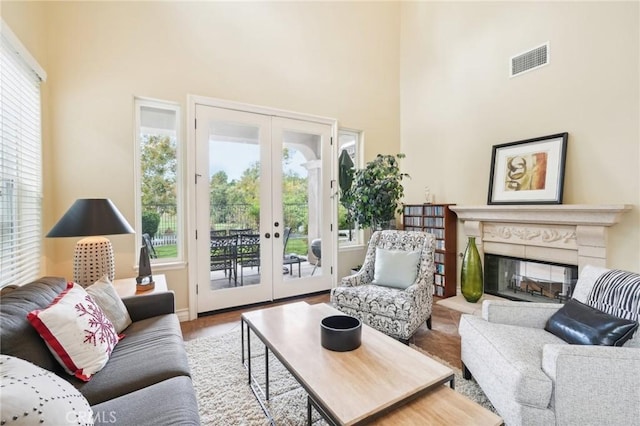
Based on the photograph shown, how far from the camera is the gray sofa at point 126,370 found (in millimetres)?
1111

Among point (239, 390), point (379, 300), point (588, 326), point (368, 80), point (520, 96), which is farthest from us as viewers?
point (368, 80)

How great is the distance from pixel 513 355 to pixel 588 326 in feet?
1.54

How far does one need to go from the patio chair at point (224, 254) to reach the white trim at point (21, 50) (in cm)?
203

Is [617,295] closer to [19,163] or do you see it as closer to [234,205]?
[234,205]

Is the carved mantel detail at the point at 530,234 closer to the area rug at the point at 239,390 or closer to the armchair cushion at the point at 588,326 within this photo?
the armchair cushion at the point at 588,326

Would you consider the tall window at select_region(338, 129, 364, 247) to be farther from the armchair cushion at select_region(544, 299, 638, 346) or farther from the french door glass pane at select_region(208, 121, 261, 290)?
the armchair cushion at select_region(544, 299, 638, 346)

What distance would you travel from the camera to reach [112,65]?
285 cm

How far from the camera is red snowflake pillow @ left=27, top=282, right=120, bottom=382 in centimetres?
Result: 128

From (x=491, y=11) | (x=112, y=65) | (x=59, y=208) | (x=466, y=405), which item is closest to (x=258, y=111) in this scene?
(x=112, y=65)

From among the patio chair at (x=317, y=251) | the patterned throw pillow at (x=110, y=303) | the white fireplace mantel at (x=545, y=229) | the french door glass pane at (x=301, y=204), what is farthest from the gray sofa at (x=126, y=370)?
the white fireplace mantel at (x=545, y=229)

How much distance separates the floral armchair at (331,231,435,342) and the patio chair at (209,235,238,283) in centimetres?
136

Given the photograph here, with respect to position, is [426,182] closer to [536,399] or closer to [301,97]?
Result: [301,97]

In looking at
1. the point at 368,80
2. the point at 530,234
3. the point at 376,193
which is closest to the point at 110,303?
the point at 376,193

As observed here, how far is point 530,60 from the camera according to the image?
10.6 ft
